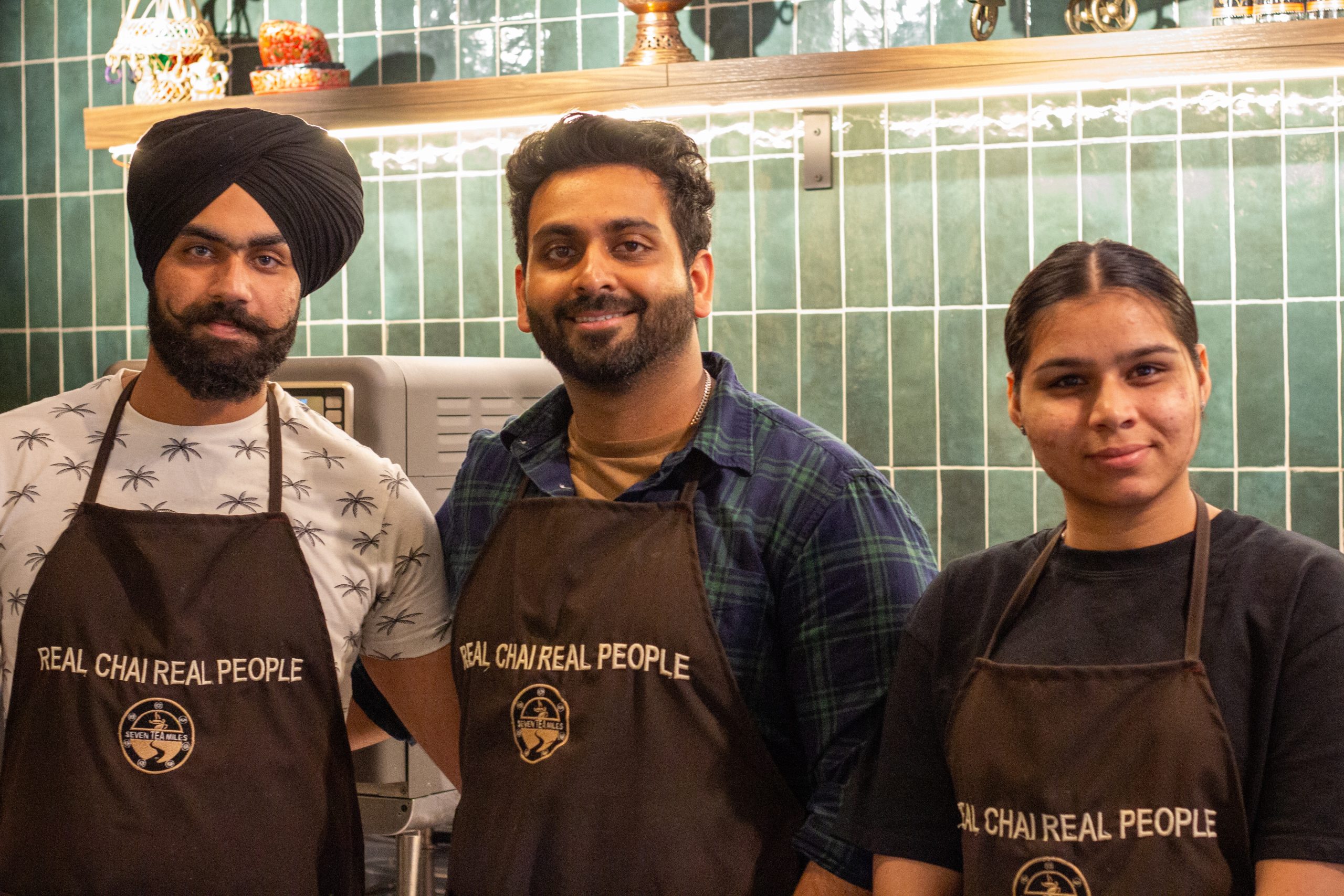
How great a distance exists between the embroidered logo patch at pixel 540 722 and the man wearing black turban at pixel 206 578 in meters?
0.23

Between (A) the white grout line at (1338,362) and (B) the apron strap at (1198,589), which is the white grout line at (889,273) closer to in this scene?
(A) the white grout line at (1338,362)

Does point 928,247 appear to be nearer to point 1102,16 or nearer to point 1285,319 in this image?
point 1102,16

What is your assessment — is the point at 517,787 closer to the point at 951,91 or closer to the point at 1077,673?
the point at 1077,673

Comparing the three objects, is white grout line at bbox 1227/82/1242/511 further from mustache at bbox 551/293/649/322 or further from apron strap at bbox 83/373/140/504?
apron strap at bbox 83/373/140/504

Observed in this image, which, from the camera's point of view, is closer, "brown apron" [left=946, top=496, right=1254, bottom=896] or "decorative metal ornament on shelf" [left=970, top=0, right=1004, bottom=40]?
"brown apron" [left=946, top=496, right=1254, bottom=896]

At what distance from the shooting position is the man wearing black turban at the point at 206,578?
54.9 inches

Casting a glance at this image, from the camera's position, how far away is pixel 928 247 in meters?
2.85

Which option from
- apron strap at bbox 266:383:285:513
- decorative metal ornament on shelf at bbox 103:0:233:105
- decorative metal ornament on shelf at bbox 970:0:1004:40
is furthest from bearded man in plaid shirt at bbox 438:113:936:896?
decorative metal ornament on shelf at bbox 103:0:233:105

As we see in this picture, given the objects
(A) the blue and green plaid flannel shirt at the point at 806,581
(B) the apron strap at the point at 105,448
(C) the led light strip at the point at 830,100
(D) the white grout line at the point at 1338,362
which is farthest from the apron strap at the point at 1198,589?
(D) the white grout line at the point at 1338,362

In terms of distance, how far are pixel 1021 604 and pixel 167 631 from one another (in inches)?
32.2

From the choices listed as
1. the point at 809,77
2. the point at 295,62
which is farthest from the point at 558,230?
the point at 295,62

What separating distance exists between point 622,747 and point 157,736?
454 millimetres

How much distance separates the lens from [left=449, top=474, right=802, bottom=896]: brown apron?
1327 millimetres

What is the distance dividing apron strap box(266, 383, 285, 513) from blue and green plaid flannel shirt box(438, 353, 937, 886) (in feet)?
1.23
